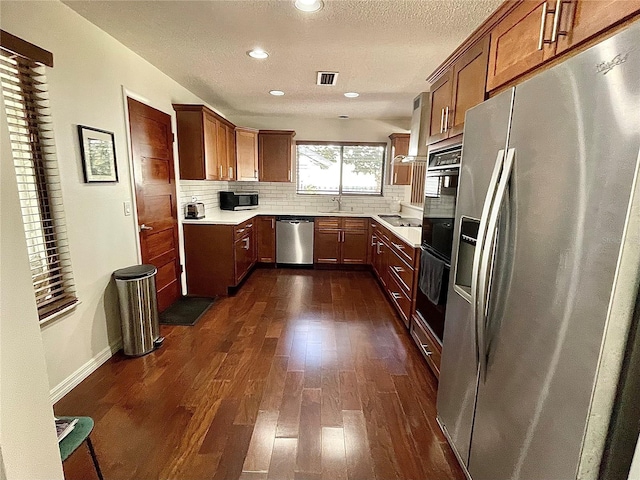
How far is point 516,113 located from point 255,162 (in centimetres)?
434

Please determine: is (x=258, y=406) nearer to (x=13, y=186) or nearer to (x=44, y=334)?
(x=44, y=334)

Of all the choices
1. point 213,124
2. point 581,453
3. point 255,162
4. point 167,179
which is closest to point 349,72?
point 213,124

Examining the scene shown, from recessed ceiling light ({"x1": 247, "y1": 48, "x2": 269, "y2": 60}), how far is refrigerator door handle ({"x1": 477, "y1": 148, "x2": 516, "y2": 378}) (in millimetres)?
2067

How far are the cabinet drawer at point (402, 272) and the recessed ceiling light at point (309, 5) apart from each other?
1997mm

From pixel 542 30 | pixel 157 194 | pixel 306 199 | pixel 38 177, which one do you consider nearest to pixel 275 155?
pixel 306 199

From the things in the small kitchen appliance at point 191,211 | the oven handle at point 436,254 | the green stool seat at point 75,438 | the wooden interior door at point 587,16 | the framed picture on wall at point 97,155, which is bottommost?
the green stool seat at point 75,438

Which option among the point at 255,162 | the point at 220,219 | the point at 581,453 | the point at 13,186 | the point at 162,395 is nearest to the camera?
the point at 13,186

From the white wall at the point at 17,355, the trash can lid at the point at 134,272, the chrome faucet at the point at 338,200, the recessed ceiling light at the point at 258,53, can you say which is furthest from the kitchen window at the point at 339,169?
the white wall at the point at 17,355

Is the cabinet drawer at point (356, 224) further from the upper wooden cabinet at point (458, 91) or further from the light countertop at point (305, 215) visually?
the upper wooden cabinet at point (458, 91)

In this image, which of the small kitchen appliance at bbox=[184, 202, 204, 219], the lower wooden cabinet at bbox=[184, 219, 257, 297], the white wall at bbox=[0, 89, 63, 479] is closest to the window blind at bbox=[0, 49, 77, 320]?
the white wall at bbox=[0, 89, 63, 479]

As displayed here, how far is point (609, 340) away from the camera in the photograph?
73 cm

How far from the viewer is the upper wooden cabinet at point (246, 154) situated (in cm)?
468

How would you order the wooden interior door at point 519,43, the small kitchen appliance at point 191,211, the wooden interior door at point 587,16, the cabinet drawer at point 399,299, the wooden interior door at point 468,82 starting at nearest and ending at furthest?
the wooden interior door at point 587,16, the wooden interior door at point 519,43, the wooden interior door at point 468,82, the cabinet drawer at point 399,299, the small kitchen appliance at point 191,211

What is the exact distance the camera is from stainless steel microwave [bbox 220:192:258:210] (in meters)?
4.77
